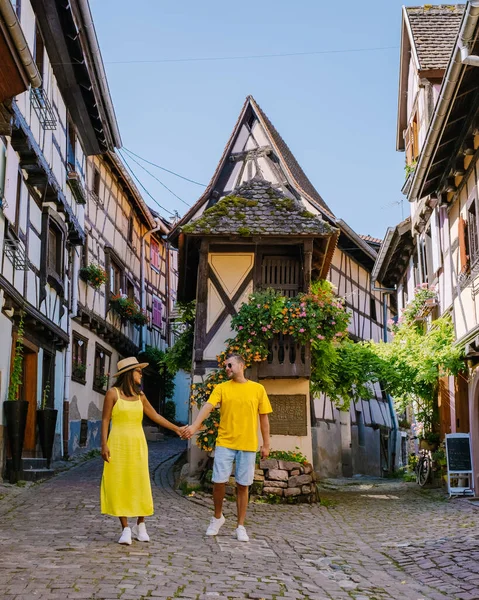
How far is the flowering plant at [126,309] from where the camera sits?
82.6 feet

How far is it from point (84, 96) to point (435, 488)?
11.3 metres

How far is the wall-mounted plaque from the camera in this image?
14.5 meters

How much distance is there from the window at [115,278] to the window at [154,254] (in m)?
5.89

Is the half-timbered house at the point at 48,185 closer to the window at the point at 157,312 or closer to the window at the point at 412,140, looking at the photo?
the window at the point at 412,140

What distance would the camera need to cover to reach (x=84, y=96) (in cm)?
1881

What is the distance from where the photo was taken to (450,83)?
38.5 feet

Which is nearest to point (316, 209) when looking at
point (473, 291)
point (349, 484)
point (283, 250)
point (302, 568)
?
point (283, 250)

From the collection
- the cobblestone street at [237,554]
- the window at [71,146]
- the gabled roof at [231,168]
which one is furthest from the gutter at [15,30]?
the gabled roof at [231,168]

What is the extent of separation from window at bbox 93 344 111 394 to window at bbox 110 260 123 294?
203cm

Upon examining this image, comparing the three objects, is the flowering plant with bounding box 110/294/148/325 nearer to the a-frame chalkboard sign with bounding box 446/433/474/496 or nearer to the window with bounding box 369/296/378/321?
the window with bounding box 369/296/378/321

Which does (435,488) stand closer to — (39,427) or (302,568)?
(39,427)

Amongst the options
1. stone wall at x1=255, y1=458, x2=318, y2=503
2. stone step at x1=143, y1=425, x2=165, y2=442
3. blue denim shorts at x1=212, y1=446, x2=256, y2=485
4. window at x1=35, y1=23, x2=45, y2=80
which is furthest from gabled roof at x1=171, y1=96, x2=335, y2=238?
blue denim shorts at x1=212, y1=446, x2=256, y2=485

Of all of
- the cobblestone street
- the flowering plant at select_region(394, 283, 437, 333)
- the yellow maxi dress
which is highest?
the flowering plant at select_region(394, 283, 437, 333)

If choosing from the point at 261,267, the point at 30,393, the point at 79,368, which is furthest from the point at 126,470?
the point at 79,368
